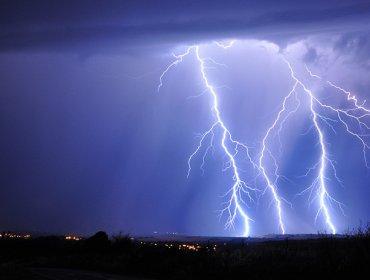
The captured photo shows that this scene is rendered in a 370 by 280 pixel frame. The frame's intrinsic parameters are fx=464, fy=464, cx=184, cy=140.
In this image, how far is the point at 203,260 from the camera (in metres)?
17.1

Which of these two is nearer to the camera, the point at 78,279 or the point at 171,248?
the point at 78,279

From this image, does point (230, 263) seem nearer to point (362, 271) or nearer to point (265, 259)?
point (265, 259)

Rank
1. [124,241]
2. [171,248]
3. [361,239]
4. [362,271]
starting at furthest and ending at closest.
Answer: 1. [124,241]
2. [171,248]
3. [361,239]
4. [362,271]

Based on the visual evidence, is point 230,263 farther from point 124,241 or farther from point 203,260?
point 124,241

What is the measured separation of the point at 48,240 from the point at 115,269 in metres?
19.5

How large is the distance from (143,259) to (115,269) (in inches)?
55.0

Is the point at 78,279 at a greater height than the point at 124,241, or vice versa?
the point at 124,241

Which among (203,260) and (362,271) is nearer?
(362,271)

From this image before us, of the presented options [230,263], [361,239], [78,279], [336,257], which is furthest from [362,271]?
[78,279]

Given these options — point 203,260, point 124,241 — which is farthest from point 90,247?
point 203,260

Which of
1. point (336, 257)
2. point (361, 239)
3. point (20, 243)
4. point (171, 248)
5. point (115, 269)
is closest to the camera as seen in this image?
point (336, 257)

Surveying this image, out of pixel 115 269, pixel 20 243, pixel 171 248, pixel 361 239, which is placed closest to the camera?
pixel 361 239

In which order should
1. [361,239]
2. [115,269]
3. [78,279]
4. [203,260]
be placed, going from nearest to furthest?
[361,239] → [78,279] → [203,260] → [115,269]

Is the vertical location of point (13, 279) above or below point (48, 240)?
below
